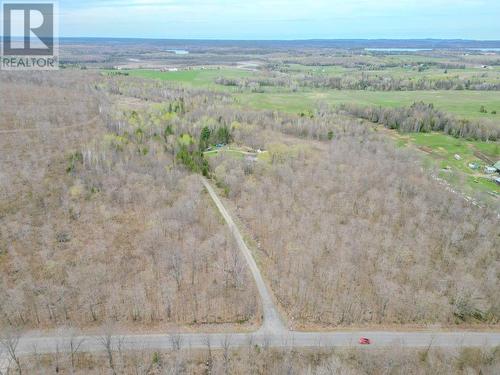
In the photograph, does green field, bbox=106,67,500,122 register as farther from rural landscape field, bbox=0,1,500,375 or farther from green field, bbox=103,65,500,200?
rural landscape field, bbox=0,1,500,375

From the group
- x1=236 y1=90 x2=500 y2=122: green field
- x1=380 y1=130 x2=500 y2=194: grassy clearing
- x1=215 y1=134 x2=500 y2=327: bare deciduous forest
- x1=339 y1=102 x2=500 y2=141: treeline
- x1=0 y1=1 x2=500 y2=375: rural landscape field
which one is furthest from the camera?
x1=236 y1=90 x2=500 y2=122: green field

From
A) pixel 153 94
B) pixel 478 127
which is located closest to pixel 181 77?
pixel 153 94

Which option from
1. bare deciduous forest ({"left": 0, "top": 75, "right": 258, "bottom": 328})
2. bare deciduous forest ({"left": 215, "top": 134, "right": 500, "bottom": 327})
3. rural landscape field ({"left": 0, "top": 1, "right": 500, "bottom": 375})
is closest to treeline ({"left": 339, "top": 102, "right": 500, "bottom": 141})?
rural landscape field ({"left": 0, "top": 1, "right": 500, "bottom": 375})

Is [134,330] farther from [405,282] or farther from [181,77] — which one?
[181,77]

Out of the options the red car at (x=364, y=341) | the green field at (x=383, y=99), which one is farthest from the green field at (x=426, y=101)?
the red car at (x=364, y=341)

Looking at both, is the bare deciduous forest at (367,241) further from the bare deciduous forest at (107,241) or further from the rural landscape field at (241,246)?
the bare deciduous forest at (107,241)

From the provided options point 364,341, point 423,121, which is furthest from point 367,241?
point 423,121
